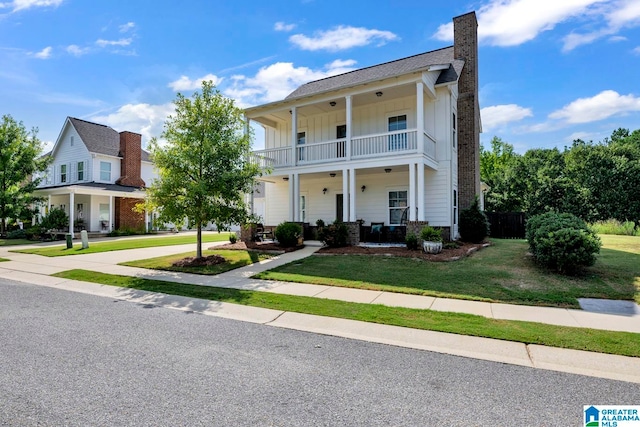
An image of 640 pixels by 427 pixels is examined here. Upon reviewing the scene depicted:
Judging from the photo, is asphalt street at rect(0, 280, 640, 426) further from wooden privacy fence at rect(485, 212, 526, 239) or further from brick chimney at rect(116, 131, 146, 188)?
brick chimney at rect(116, 131, 146, 188)

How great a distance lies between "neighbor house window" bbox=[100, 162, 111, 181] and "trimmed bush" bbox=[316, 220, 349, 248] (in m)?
22.5

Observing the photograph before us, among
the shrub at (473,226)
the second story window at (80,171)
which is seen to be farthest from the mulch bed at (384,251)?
the second story window at (80,171)

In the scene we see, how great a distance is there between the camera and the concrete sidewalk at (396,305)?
4.47 meters

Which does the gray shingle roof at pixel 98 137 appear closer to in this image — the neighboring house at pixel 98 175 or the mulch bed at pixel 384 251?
the neighboring house at pixel 98 175

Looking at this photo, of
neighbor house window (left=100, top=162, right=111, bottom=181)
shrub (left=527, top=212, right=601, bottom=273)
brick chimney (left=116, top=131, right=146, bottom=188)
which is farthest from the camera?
brick chimney (left=116, top=131, right=146, bottom=188)

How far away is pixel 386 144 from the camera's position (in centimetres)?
1507

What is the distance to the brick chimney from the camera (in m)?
29.1

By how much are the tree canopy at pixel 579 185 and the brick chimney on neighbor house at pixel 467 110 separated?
802 inches

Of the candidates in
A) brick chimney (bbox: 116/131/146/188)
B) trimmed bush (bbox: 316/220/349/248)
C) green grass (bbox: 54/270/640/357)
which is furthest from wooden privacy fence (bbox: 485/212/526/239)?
brick chimney (bbox: 116/131/146/188)

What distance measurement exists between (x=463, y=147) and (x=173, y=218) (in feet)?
46.7

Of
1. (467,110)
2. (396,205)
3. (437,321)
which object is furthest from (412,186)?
(437,321)

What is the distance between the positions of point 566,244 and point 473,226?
22.6 feet

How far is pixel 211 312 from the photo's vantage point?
686 cm

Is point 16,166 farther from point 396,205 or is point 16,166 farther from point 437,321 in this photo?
point 437,321
